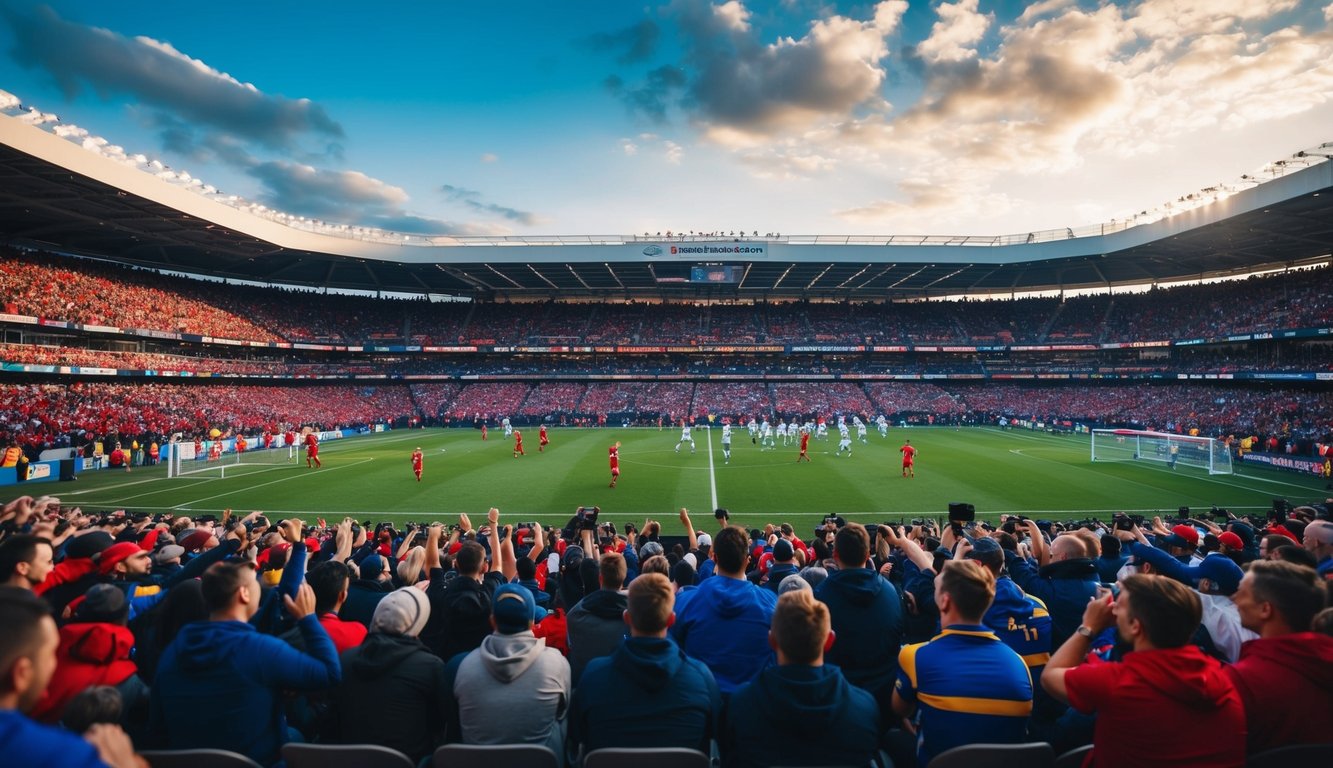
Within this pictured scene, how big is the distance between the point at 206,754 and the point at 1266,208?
46.4 m

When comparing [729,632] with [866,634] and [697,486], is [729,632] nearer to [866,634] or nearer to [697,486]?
[866,634]

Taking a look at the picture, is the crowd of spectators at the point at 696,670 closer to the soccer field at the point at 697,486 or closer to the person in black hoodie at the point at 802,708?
the person in black hoodie at the point at 802,708

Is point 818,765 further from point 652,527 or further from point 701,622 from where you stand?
point 652,527

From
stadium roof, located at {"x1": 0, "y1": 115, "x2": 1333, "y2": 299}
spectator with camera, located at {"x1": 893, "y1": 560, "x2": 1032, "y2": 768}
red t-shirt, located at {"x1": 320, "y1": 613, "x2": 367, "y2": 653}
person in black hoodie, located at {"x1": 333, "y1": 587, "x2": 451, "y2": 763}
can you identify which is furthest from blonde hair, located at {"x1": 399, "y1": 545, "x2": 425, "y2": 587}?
stadium roof, located at {"x1": 0, "y1": 115, "x2": 1333, "y2": 299}

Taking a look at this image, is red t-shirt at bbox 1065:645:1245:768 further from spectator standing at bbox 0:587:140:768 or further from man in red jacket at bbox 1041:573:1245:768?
spectator standing at bbox 0:587:140:768

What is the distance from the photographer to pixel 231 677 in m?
3.24

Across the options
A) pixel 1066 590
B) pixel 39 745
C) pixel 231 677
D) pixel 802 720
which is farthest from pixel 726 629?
pixel 39 745

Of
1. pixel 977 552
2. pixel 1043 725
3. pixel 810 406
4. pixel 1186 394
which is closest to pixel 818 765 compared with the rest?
pixel 1043 725

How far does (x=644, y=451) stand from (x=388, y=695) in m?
30.1

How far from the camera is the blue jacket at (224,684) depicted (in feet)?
10.5

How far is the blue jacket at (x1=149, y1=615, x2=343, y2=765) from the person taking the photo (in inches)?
126

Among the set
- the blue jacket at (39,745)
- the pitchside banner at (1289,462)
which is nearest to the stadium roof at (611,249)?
the pitchside banner at (1289,462)

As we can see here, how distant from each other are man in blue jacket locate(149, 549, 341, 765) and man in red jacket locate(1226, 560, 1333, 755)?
16.3ft

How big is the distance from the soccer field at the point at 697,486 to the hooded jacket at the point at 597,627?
1270 cm
